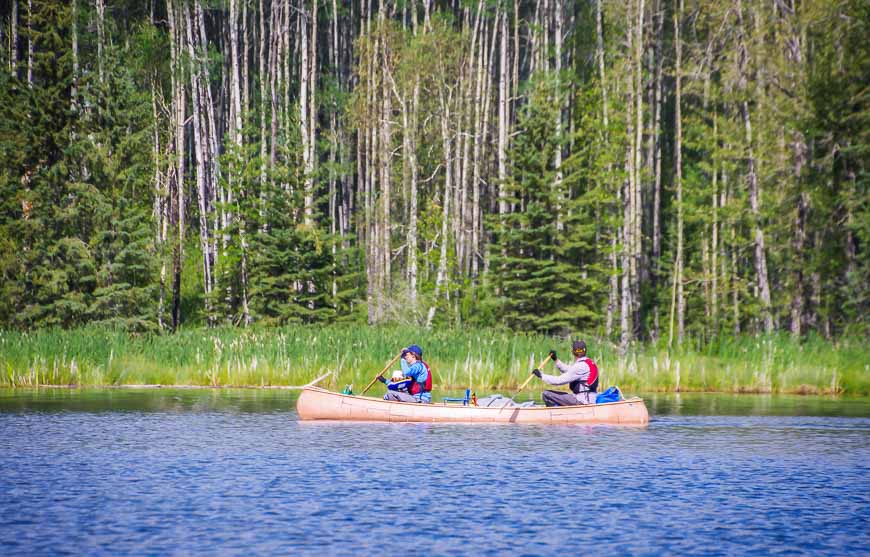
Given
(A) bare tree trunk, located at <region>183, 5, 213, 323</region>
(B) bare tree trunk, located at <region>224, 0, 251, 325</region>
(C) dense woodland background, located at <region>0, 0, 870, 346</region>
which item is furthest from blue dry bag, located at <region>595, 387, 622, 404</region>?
(A) bare tree trunk, located at <region>183, 5, 213, 323</region>

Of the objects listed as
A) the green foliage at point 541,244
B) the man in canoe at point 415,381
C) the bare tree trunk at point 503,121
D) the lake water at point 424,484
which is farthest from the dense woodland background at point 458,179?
the lake water at point 424,484

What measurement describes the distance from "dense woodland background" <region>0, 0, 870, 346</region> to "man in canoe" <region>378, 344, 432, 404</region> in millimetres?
10376

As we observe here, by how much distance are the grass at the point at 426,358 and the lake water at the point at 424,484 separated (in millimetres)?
4113

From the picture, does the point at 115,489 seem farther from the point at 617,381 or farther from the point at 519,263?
the point at 519,263

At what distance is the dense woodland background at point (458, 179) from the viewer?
3153cm

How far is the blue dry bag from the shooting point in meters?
20.6

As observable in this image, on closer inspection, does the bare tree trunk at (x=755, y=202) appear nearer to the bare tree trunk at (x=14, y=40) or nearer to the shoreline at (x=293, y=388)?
the shoreline at (x=293, y=388)

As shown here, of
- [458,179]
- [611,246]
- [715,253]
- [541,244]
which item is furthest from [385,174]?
[715,253]

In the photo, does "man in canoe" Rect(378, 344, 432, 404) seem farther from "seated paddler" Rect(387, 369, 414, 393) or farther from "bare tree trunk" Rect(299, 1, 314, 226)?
"bare tree trunk" Rect(299, 1, 314, 226)

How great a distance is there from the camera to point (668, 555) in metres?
10.5

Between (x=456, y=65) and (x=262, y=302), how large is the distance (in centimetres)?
1168

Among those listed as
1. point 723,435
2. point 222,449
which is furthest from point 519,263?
point 222,449

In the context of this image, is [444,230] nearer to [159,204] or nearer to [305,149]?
[305,149]

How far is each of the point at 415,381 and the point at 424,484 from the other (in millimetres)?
6848
